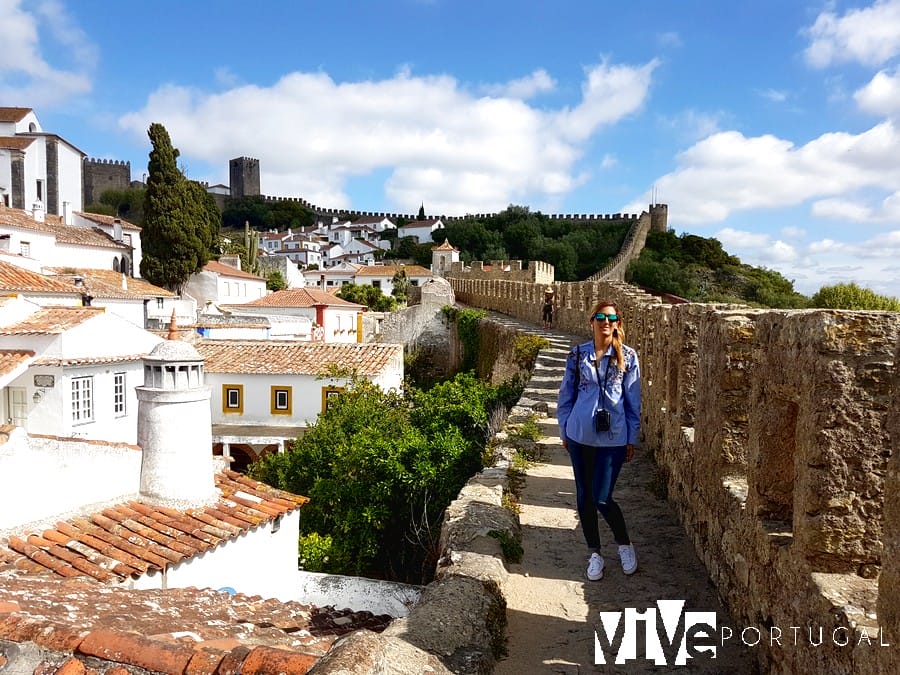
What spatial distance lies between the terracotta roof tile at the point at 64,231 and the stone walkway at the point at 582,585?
3289cm

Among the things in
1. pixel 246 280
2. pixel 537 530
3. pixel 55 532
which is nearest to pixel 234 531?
pixel 55 532

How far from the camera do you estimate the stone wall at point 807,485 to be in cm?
217

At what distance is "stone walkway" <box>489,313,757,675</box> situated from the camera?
3.11 m

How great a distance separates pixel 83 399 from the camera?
15.5 meters

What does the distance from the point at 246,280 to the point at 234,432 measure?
28007mm

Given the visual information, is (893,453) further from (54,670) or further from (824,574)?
(54,670)

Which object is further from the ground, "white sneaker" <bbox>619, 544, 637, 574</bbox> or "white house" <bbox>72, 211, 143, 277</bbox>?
"white house" <bbox>72, 211, 143, 277</bbox>

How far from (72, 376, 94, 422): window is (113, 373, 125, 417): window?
2.50 feet

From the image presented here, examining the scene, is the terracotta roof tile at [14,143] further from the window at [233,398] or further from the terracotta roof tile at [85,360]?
the terracotta roof tile at [85,360]

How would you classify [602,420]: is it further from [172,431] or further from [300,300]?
[300,300]

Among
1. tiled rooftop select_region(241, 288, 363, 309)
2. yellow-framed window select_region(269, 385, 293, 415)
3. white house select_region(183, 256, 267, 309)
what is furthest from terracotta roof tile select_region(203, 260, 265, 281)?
yellow-framed window select_region(269, 385, 293, 415)

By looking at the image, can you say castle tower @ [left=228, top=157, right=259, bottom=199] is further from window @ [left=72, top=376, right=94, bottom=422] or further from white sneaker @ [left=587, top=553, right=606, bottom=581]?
white sneaker @ [left=587, top=553, right=606, bottom=581]

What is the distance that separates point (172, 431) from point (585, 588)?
226 inches

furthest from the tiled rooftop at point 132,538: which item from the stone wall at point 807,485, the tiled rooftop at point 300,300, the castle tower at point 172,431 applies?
the tiled rooftop at point 300,300
